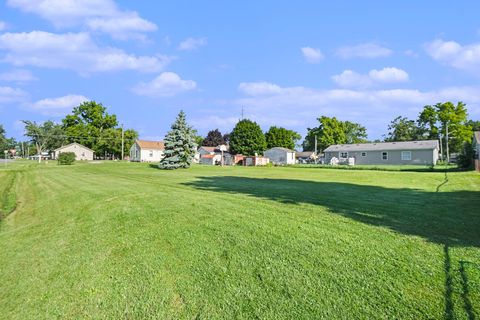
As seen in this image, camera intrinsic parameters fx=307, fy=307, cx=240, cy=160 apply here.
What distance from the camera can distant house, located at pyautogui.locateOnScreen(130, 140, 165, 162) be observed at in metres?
58.4

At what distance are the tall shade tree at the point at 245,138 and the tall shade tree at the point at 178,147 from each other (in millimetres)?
27006

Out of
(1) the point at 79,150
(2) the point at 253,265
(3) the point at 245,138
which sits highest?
(3) the point at 245,138

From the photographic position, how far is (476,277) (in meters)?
3.59

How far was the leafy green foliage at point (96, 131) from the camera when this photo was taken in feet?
213

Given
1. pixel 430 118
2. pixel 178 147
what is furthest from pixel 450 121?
pixel 178 147

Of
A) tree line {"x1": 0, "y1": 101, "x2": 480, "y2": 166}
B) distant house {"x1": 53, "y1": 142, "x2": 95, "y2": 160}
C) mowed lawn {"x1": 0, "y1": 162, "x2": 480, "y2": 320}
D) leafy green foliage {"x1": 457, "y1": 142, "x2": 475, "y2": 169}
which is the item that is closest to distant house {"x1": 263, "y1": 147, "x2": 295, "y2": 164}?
tree line {"x1": 0, "y1": 101, "x2": 480, "y2": 166}

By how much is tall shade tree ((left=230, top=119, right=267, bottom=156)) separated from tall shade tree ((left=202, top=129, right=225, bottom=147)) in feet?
51.0

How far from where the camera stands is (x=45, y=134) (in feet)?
258

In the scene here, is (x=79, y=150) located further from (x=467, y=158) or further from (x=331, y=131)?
(x=467, y=158)

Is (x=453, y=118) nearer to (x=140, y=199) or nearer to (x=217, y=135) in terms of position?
(x=217, y=135)

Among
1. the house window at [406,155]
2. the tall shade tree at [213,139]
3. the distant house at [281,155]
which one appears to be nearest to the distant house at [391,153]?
the house window at [406,155]

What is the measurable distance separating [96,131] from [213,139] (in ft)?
87.7

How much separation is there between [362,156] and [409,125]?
89.6 ft

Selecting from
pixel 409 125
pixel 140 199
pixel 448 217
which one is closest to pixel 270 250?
pixel 448 217
